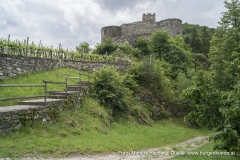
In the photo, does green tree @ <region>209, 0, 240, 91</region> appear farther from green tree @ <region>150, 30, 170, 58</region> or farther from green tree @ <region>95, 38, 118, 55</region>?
green tree @ <region>95, 38, 118, 55</region>

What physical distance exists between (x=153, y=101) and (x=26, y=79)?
11388mm

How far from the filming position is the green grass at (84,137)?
7430 mm

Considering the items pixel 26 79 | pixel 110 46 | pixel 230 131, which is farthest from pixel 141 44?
pixel 230 131

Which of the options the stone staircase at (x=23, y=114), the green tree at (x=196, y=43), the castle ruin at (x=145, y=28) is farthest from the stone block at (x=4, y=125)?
the green tree at (x=196, y=43)

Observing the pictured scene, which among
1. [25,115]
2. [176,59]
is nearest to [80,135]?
[25,115]

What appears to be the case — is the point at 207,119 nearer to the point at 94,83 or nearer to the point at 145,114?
the point at 94,83

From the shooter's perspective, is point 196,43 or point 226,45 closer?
point 226,45

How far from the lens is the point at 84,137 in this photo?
985 centimetres

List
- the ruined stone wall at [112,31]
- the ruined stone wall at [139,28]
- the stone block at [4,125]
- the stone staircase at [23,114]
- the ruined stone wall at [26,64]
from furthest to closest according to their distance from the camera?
the ruined stone wall at [112,31] → the ruined stone wall at [139,28] → the ruined stone wall at [26,64] → the stone staircase at [23,114] → the stone block at [4,125]

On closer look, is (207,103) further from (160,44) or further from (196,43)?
(196,43)

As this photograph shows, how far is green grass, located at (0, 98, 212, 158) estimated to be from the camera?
7.43 m

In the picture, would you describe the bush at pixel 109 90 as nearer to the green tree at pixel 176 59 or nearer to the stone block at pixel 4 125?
the stone block at pixel 4 125

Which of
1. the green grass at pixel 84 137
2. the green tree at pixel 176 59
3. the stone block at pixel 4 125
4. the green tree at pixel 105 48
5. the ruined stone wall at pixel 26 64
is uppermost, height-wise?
the green tree at pixel 105 48

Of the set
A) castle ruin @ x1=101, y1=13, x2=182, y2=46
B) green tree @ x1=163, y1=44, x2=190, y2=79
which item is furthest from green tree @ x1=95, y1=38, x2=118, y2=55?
green tree @ x1=163, y1=44, x2=190, y2=79
